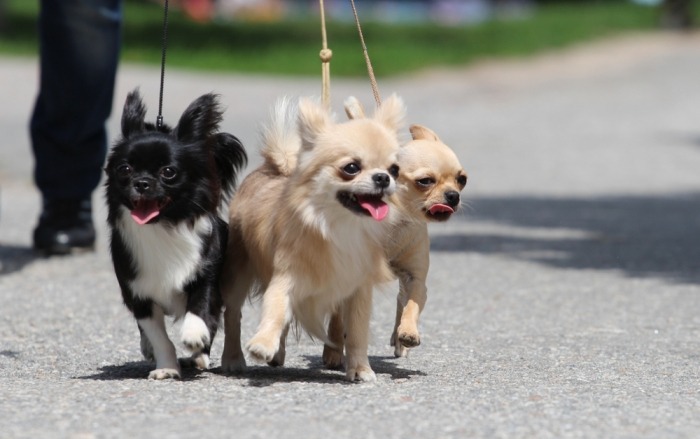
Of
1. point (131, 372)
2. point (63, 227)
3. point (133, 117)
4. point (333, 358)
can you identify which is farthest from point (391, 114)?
point (63, 227)

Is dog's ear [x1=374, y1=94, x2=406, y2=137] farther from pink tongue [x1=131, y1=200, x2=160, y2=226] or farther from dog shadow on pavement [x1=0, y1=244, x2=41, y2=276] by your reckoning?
dog shadow on pavement [x1=0, y1=244, x2=41, y2=276]

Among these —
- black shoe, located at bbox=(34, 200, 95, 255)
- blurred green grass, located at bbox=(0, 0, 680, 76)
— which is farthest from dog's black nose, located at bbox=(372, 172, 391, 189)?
blurred green grass, located at bbox=(0, 0, 680, 76)

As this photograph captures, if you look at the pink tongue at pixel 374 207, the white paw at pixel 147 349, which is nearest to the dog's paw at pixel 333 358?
the white paw at pixel 147 349

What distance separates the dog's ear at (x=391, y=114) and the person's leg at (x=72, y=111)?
3207 mm

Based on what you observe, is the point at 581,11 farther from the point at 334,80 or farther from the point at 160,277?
the point at 160,277

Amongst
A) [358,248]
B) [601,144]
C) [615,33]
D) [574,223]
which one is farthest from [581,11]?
[358,248]

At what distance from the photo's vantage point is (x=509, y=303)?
6883 millimetres

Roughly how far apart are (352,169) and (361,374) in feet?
2.57

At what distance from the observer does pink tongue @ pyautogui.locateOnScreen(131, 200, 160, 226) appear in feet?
15.1

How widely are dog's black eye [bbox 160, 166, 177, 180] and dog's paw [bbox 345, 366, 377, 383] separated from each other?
3.17 feet

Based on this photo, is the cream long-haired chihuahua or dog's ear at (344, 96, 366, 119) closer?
the cream long-haired chihuahua

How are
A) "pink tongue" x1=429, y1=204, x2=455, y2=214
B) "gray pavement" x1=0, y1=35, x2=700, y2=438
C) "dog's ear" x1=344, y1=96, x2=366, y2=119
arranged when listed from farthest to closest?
"dog's ear" x1=344, y1=96, x2=366, y2=119 < "pink tongue" x1=429, y1=204, x2=455, y2=214 < "gray pavement" x1=0, y1=35, x2=700, y2=438

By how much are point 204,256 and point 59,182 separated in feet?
11.0

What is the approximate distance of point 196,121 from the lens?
15.7 feet
